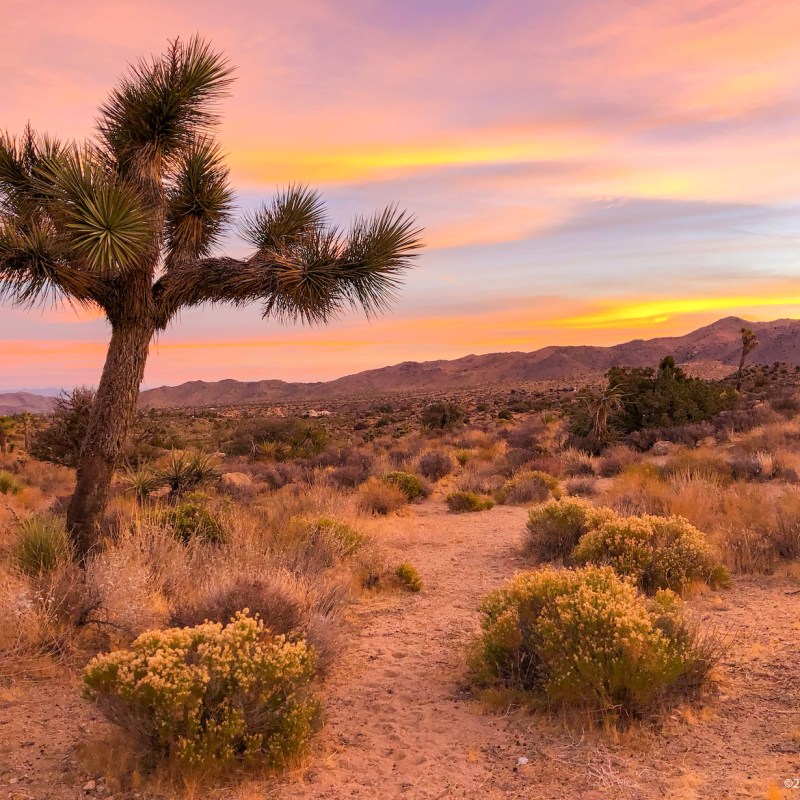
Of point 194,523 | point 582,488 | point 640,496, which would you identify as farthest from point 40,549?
point 582,488

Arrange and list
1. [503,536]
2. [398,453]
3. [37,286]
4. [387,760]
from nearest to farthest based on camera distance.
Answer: [387,760]
[37,286]
[503,536]
[398,453]

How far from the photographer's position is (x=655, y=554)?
737 centimetres

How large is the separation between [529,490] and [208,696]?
1091cm

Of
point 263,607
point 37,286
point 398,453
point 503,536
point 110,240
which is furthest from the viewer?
point 398,453

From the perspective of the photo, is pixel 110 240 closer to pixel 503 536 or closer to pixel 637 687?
pixel 637 687

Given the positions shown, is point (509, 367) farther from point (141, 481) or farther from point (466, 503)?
point (141, 481)

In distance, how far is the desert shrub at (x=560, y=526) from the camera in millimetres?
8875

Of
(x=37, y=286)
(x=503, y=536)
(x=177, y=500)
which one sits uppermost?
(x=37, y=286)

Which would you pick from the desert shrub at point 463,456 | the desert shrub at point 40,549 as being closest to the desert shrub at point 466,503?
the desert shrub at point 463,456

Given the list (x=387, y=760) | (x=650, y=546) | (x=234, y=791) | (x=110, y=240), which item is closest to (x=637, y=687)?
(x=387, y=760)

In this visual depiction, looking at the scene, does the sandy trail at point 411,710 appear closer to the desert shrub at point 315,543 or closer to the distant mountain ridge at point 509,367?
the desert shrub at point 315,543

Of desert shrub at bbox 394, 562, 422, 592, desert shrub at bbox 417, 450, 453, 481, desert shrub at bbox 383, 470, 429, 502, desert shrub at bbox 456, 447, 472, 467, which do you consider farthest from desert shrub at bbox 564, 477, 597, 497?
desert shrub at bbox 394, 562, 422, 592

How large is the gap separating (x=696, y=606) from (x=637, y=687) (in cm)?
Result: 284

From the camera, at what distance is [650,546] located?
24.8ft
